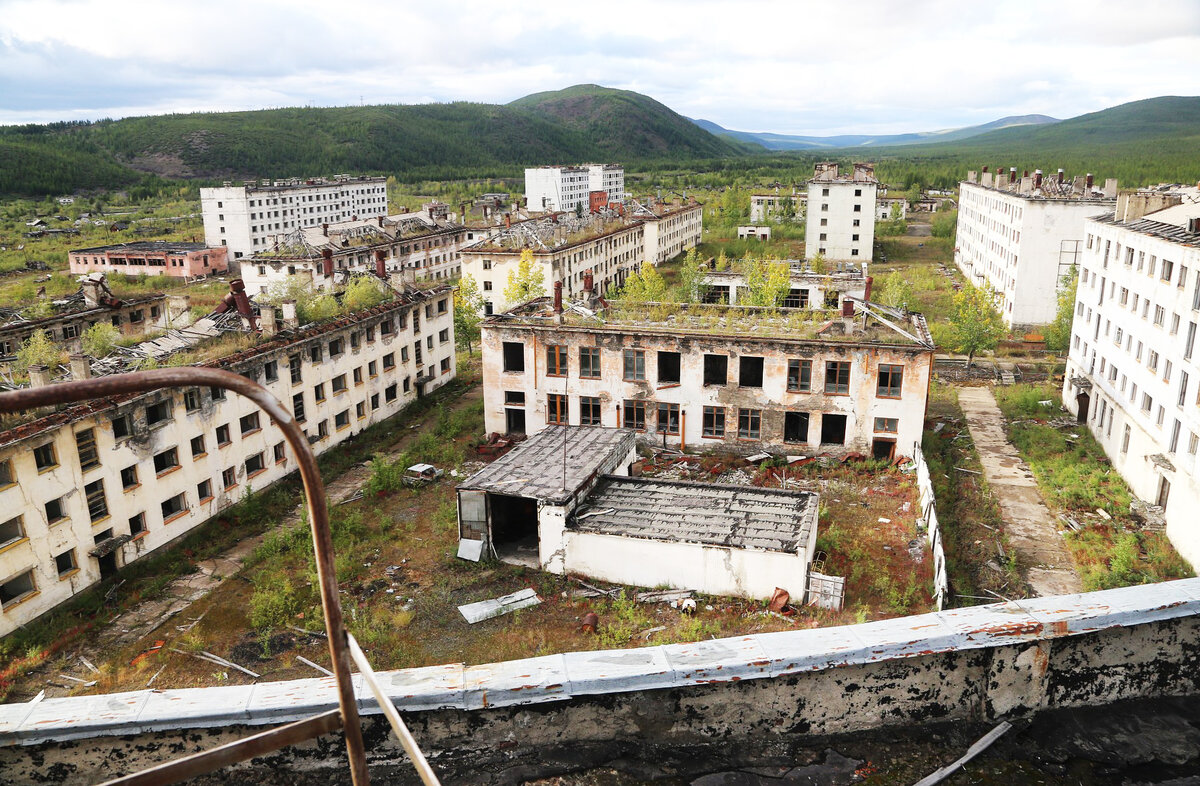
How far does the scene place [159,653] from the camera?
20.4 m

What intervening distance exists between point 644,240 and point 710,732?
7884cm

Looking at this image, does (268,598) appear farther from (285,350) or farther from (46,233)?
(46,233)

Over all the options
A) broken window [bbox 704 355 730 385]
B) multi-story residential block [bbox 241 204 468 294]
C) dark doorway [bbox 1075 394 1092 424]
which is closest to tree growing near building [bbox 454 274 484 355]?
multi-story residential block [bbox 241 204 468 294]

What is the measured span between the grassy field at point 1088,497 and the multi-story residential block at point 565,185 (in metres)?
91.3

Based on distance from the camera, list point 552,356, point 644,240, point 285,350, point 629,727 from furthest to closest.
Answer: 1. point 644,240
2. point 552,356
3. point 285,350
4. point 629,727

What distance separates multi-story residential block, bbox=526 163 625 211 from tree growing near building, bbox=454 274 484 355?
68.0 m

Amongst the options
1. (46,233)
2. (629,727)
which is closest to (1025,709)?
(629,727)

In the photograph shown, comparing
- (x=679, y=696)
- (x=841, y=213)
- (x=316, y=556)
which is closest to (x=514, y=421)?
(x=679, y=696)

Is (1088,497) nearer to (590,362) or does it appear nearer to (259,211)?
(590,362)

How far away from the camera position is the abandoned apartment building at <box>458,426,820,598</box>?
21925 mm

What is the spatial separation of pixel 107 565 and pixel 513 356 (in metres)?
17.2

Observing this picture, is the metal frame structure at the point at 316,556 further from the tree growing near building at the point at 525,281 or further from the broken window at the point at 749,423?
the tree growing near building at the point at 525,281

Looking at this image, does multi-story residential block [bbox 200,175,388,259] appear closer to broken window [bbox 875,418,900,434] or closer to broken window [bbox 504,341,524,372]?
broken window [bbox 504,341,524,372]

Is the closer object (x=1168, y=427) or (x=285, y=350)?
(x=1168, y=427)
